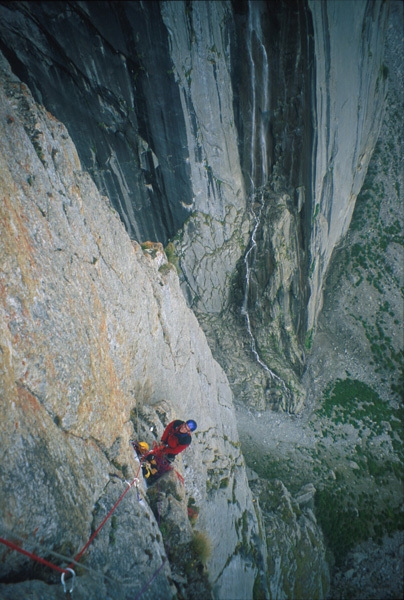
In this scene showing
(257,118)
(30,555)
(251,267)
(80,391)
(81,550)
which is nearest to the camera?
(30,555)

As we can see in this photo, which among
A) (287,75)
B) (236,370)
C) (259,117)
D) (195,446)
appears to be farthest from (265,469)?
(287,75)

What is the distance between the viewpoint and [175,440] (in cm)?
1024

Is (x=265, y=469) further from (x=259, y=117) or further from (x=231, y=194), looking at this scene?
(x=259, y=117)

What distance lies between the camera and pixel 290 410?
2798 centimetres

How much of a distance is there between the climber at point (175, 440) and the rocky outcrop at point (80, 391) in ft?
1.96

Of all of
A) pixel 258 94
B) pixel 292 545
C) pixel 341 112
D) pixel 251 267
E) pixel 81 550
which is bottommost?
pixel 292 545

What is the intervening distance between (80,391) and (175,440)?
12.0 ft

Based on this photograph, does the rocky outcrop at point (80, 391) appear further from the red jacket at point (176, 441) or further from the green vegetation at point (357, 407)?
the green vegetation at point (357, 407)

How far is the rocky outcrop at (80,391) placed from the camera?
6.16m

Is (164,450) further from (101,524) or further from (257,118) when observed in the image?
Result: (257,118)

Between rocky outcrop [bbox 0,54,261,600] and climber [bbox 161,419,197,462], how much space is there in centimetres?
60

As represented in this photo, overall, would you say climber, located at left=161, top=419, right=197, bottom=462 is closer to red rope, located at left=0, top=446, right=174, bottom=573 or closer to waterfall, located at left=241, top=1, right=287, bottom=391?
red rope, located at left=0, top=446, right=174, bottom=573

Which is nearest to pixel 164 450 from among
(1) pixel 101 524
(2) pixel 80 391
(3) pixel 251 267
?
(1) pixel 101 524

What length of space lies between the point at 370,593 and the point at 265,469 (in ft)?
27.7
